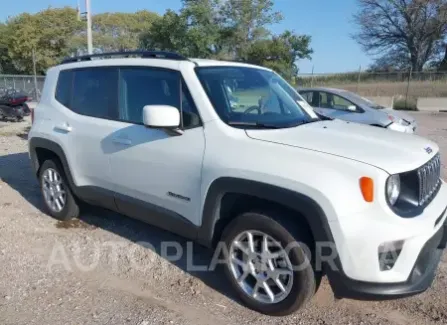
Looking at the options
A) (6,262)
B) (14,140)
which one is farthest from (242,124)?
(14,140)

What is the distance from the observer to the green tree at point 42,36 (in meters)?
48.0

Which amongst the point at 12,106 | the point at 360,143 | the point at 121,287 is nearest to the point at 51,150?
the point at 121,287

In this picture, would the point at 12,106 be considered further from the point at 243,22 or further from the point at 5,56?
the point at 5,56

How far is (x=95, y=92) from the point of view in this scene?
14.3ft

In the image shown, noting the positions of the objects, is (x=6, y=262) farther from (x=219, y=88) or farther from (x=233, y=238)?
(x=219, y=88)

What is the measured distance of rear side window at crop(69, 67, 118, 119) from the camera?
413 cm

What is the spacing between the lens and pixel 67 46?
48.6 metres

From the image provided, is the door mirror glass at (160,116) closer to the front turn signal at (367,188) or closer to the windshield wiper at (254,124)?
the windshield wiper at (254,124)

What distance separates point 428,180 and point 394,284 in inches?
32.4

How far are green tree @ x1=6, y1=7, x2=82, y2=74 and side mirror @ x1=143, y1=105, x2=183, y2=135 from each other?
48.5 m

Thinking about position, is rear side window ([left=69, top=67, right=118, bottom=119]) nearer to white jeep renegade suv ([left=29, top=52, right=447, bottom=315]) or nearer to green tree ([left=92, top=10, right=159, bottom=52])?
white jeep renegade suv ([left=29, top=52, right=447, bottom=315])

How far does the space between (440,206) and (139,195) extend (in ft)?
7.84

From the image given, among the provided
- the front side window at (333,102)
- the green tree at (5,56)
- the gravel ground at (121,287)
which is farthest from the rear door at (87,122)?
the green tree at (5,56)

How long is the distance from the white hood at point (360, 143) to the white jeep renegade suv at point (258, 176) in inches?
0.6
